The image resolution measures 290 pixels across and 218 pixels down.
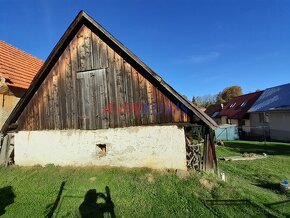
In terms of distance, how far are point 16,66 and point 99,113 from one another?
738 cm

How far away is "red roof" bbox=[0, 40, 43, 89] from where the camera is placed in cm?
1315

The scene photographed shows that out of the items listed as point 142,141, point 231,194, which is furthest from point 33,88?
point 231,194

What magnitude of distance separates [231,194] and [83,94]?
7.05 metres

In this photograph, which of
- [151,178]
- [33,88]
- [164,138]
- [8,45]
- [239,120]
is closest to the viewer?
[151,178]

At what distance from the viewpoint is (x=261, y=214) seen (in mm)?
7012

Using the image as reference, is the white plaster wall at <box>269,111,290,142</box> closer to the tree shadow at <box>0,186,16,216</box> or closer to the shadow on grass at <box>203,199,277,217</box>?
the shadow on grass at <box>203,199,277,217</box>

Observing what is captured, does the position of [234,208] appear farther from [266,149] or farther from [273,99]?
[273,99]

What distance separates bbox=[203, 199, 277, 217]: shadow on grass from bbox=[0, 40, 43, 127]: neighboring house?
1071 centimetres

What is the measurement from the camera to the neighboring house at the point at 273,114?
25203 millimetres

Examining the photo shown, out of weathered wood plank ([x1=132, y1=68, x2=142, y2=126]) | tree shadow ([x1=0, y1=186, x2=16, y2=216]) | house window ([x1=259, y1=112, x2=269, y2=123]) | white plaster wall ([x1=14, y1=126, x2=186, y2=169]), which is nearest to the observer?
tree shadow ([x1=0, y1=186, x2=16, y2=216])

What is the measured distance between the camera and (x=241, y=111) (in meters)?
34.1

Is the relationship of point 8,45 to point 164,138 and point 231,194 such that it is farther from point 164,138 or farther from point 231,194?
point 231,194

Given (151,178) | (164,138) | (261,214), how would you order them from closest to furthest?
(261,214) < (151,178) < (164,138)

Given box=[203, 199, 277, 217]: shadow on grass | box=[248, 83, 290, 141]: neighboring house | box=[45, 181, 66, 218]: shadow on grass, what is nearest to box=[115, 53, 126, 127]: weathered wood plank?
box=[45, 181, 66, 218]: shadow on grass
